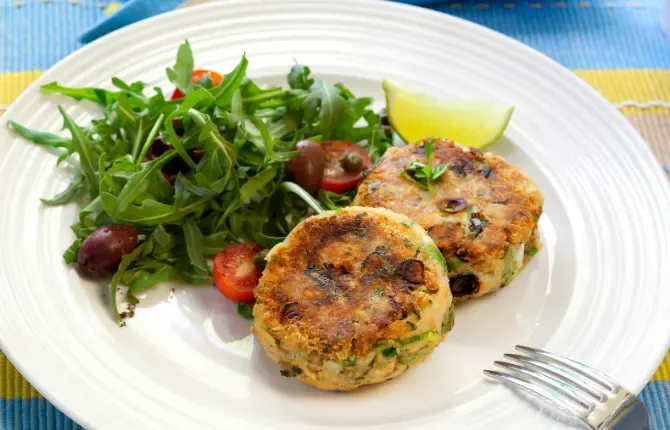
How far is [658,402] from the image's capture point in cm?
331

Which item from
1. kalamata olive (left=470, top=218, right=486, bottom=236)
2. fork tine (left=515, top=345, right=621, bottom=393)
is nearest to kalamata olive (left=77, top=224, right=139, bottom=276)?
kalamata olive (left=470, top=218, right=486, bottom=236)

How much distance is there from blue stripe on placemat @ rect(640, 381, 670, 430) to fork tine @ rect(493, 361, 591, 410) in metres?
0.61

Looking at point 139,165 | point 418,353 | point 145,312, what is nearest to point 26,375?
point 145,312

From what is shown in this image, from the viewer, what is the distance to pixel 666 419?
10.6 feet

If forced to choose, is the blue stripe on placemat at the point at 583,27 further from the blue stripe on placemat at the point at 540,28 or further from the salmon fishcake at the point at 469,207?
the salmon fishcake at the point at 469,207

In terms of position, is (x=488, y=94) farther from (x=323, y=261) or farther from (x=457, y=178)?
(x=323, y=261)

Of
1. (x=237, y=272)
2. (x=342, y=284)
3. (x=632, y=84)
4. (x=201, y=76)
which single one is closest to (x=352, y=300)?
(x=342, y=284)

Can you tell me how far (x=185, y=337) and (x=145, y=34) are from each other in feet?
7.30

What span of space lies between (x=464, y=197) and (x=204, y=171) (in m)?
1.29

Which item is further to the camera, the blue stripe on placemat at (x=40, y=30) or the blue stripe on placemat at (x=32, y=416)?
the blue stripe on placemat at (x=40, y=30)

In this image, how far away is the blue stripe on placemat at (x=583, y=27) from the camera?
17.2ft

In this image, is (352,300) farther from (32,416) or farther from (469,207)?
(32,416)

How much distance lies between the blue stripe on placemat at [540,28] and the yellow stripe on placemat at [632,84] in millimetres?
99

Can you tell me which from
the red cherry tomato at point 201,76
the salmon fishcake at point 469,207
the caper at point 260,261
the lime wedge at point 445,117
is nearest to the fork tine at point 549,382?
the salmon fishcake at point 469,207
